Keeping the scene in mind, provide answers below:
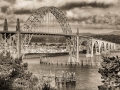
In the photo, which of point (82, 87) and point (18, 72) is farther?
point (82, 87)

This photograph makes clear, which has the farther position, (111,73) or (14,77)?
(14,77)

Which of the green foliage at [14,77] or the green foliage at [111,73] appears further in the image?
the green foliage at [14,77]

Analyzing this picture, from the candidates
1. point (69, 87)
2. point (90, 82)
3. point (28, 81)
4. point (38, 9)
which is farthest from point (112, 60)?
point (38, 9)

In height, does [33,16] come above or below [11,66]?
above

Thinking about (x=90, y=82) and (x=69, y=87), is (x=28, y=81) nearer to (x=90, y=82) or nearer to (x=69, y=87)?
(x=69, y=87)

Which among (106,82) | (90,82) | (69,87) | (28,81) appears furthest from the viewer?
(90,82)

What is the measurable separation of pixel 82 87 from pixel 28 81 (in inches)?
534

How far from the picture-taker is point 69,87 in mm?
44344

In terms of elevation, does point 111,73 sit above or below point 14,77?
above

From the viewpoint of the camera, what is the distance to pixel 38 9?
98.3 metres

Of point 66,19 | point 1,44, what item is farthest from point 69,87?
point 66,19

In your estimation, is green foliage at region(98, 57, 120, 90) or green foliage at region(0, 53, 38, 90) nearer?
green foliage at region(98, 57, 120, 90)

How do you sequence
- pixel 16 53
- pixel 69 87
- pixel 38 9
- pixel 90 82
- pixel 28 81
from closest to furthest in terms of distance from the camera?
pixel 28 81 < pixel 69 87 < pixel 90 82 < pixel 16 53 < pixel 38 9

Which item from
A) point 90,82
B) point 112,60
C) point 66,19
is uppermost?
point 66,19
